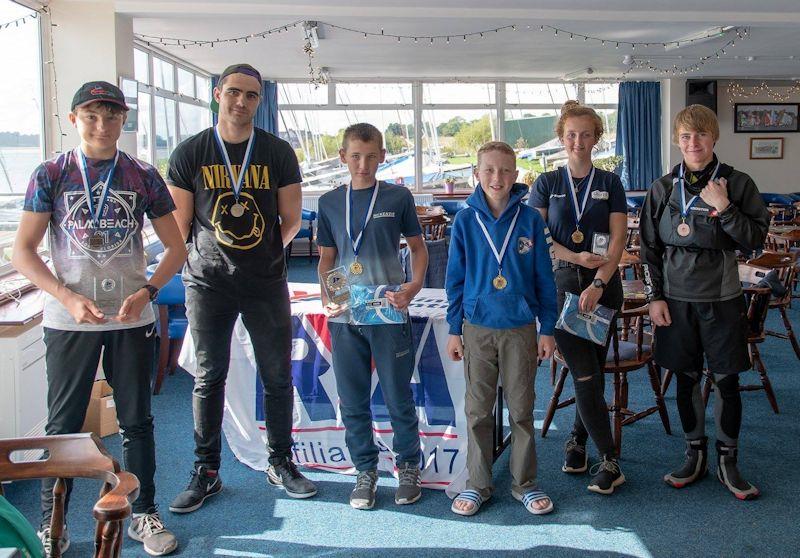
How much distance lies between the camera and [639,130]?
1302cm

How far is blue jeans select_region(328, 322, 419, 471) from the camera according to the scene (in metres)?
2.91

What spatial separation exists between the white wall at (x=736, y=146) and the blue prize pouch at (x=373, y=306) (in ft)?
36.8

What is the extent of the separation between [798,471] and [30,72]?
5.33 metres

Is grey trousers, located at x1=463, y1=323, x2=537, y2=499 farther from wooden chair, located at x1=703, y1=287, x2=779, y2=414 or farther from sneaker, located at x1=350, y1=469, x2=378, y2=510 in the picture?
wooden chair, located at x1=703, y1=287, x2=779, y2=414

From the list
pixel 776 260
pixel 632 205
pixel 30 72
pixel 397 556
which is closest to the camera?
pixel 397 556

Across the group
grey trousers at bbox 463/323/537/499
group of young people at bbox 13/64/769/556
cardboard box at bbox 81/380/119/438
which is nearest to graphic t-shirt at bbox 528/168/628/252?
group of young people at bbox 13/64/769/556

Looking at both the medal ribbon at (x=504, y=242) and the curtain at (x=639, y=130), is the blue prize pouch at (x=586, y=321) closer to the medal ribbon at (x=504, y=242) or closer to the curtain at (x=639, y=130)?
the medal ribbon at (x=504, y=242)

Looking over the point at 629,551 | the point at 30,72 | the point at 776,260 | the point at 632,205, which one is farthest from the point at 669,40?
the point at 629,551

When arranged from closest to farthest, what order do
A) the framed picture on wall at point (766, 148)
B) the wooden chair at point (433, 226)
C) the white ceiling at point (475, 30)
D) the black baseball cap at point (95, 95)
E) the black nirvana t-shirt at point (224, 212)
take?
A: the black baseball cap at point (95, 95), the black nirvana t-shirt at point (224, 212), the white ceiling at point (475, 30), the wooden chair at point (433, 226), the framed picture on wall at point (766, 148)

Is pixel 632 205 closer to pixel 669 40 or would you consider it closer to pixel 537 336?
pixel 669 40

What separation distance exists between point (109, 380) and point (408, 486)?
120 centimetres

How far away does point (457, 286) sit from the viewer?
2904mm

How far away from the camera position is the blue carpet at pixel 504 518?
8.73ft

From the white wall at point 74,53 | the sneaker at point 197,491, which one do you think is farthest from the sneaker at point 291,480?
the white wall at point 74,53
